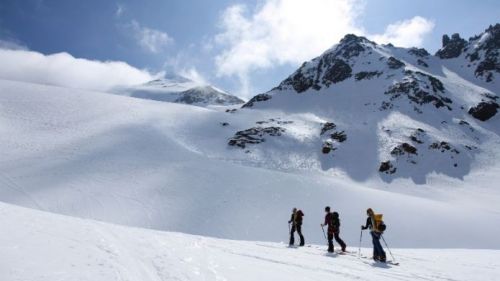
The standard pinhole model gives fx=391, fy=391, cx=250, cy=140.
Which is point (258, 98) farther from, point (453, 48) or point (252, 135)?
point (453, 48)

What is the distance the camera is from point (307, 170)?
53250mm

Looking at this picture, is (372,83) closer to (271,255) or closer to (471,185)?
(471,185)

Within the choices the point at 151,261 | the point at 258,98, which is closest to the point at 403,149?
the point at 258,98

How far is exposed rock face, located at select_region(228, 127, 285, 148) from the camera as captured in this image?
196 feet

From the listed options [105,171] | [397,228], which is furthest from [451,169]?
[105,171]

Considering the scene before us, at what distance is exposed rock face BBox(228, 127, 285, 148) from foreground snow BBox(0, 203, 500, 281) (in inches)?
1845

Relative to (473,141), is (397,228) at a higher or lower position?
lower

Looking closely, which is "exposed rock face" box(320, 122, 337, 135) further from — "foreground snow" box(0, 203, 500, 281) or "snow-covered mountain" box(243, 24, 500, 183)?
Result: "foreground snow" box(0, 203, 500, 281)

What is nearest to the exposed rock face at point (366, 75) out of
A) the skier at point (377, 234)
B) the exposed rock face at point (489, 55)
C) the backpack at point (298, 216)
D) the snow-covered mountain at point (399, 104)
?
the snow-covered mountain at point (399, 104)

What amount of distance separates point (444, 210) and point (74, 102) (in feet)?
187

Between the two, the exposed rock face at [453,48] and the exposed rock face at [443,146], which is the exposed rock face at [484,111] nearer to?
the exposed rock face at [443,146]

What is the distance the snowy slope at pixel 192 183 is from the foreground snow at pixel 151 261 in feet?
48.7

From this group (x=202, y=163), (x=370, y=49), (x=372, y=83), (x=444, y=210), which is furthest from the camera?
(x=370, y=49)

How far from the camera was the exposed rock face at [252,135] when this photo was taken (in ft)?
196
